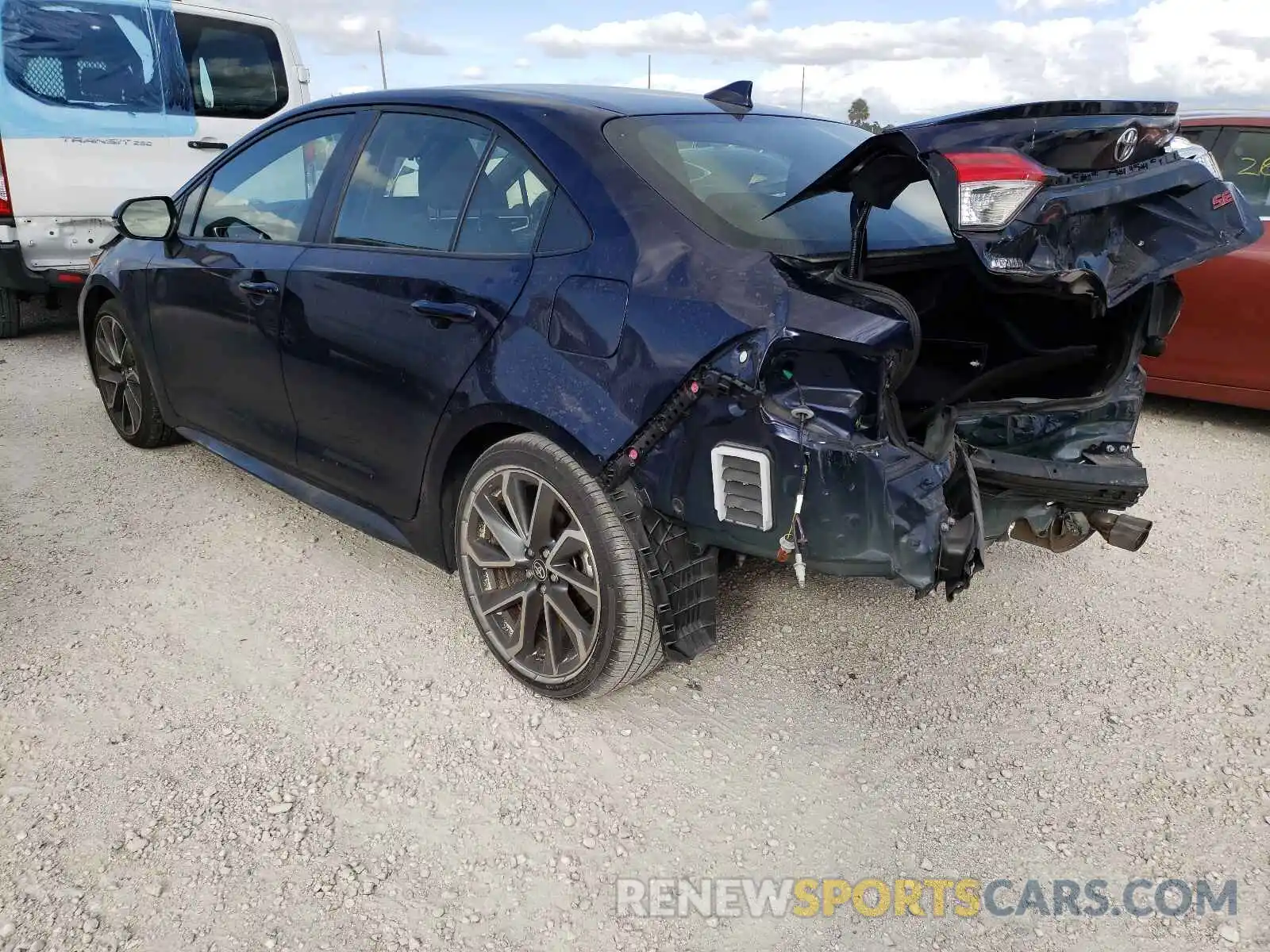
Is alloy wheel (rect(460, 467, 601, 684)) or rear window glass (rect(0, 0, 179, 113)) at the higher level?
rear window glass (rect(0, 0, 179, 113))

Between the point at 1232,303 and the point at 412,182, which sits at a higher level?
the point at 412,182

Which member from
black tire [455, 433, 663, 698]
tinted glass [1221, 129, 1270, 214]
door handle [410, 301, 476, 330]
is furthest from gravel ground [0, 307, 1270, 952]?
tinted glass [1221, 129, 1270, 214]

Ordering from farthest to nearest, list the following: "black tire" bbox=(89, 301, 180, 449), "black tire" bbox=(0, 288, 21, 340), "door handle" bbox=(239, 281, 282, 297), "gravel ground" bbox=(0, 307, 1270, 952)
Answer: "black tire" bbox=(0, 288, 21, 340) < "black tire" bbox=(89, 301, 180, 449) < "door handle" bbox=(239, 281, 282, 297) < "gravel ground" bbox=(0, 307, 1270, 952)

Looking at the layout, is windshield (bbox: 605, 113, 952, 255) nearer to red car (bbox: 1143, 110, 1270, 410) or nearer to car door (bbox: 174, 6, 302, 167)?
red car (bbox: 1143, 110, 1270, 410)

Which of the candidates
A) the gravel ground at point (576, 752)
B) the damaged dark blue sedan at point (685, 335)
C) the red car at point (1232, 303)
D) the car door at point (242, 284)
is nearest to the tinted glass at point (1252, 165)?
the red car at point (1232, 303)

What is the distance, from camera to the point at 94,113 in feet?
20.0

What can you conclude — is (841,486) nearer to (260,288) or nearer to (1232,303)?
(260,288)

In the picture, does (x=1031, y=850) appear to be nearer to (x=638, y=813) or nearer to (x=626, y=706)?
(x=638, y=813)

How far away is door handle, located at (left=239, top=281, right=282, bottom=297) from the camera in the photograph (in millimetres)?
3170

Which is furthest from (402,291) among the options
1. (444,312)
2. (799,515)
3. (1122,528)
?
(1122,528)

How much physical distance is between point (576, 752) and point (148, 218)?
9.28ft

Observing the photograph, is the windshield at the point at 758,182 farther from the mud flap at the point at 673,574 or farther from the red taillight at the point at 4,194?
the red taillight at the point at 4,194

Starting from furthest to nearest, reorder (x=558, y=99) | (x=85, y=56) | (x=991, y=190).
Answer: (x=85, y=56) < (x=558, y=99) < (x=991, y=190)

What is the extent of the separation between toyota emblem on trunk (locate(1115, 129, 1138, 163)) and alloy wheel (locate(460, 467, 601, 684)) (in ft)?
→ 5.22
